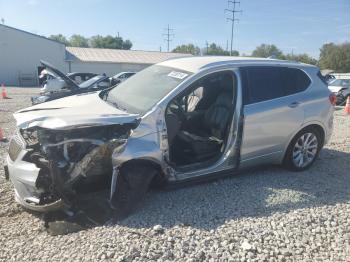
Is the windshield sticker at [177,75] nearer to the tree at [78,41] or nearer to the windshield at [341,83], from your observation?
the windshield at [341,83]

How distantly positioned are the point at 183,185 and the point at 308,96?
2.62 m

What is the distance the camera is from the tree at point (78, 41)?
105 metres

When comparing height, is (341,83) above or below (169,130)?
below

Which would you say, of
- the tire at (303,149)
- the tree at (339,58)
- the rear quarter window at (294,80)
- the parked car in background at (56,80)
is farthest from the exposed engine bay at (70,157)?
the tree at (339,58)

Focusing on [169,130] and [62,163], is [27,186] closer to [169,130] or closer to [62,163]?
[62,163]

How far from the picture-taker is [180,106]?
5.46m

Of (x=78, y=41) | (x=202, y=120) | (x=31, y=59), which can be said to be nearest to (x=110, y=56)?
(x=31, y=59)

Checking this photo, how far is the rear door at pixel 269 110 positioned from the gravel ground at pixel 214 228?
0.51m

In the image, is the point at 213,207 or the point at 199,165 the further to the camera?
the point at 199,165

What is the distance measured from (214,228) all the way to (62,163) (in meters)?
1.84

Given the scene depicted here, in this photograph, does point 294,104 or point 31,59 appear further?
point 31,59

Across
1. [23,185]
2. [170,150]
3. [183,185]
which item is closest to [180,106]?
[170,150]

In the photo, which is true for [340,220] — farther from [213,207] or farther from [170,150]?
[170,150]

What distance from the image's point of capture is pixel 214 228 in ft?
13.2
